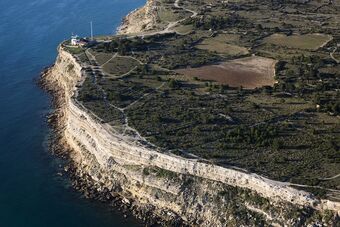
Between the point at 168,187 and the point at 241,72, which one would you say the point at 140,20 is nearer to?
the point at 241,72

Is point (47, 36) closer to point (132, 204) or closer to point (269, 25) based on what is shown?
point (269, 25)

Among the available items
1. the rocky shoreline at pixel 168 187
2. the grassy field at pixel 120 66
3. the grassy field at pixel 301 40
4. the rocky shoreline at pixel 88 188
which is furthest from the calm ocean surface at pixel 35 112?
the grassy field at pixel 301 40

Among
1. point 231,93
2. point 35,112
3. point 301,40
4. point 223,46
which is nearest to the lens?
point 231,93

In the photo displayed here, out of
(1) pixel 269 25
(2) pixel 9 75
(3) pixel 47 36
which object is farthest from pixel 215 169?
(3) pixel 47 36

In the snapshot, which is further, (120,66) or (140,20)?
(140,20)

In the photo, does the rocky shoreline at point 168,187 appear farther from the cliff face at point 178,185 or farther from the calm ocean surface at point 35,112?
the calm ocean surface at point 35,112

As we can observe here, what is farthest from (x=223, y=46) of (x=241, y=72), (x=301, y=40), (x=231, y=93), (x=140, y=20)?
(x=140, y=20)
